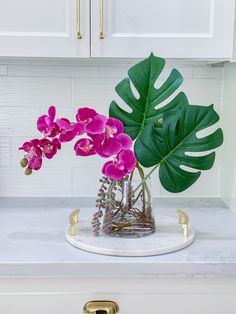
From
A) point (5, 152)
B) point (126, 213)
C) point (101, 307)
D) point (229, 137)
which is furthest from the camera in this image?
point (5, 152)

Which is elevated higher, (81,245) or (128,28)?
(128,28)

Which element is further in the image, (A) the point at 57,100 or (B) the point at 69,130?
(A) the point at 57,100

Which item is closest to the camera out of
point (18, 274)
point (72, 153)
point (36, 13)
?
point (18, 274)

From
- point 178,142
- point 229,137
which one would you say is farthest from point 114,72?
A: point 178,142

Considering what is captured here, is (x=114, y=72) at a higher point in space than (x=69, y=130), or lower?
higher

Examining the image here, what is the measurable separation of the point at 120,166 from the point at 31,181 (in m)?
0.67

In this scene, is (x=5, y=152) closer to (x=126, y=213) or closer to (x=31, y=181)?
(x=31, y=181)

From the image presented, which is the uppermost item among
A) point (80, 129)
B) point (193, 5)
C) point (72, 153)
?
point (193, 5)

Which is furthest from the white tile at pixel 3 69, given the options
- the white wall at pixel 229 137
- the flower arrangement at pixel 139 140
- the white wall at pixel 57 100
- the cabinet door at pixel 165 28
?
the white wall at pixel 229 137

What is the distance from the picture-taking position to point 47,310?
1.22 meters

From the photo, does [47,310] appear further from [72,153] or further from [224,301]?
[72,153]

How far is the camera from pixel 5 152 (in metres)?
1.79

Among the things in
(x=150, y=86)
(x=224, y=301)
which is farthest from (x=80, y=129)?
(x=224, y=301)

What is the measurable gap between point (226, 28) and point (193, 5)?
4.7 inches
